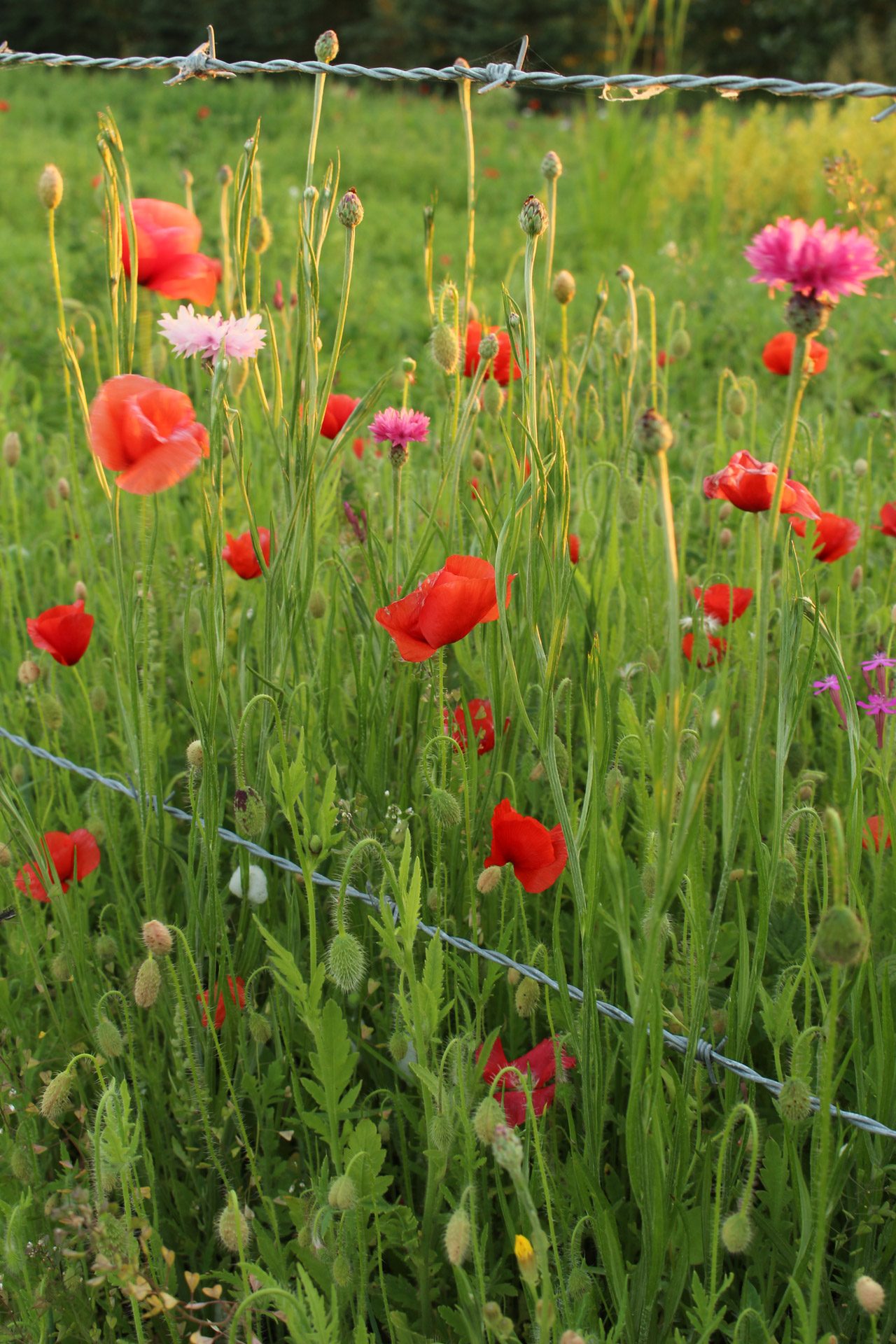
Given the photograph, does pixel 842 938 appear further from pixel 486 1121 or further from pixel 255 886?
pixel 255 886

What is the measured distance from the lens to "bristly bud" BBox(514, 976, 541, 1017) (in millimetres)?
824

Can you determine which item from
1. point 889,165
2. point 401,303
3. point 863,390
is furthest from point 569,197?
point 863,390

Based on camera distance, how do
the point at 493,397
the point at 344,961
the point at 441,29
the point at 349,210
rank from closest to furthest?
1. the point at 344,961
2. the point at 349,210
3. the point at 493,397
4. the point at 441,29

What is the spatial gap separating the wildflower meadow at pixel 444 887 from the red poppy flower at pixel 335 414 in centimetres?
11

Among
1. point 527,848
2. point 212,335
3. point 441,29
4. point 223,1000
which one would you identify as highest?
point 441,29

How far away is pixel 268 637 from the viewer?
0.91m

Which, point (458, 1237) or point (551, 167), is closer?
point (458, 1237)

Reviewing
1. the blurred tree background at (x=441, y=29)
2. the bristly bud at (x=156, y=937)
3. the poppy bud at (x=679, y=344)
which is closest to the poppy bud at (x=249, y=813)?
the bristly bud at (x=156, y=937)

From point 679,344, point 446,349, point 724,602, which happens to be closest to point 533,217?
point 446,349

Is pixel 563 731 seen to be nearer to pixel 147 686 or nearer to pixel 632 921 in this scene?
pixel 632 921

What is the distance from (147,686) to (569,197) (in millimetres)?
6488

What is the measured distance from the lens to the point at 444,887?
0.91m

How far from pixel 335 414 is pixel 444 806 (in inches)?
25.4

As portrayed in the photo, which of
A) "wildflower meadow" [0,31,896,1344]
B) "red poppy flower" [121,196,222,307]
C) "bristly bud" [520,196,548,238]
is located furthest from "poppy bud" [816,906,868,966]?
"red poppy flower" [121,196,222,307]
